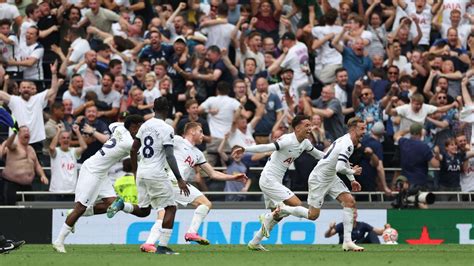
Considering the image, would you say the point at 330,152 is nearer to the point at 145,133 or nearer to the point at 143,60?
the point at 145,133

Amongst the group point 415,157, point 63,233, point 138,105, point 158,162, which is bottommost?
point 415,157

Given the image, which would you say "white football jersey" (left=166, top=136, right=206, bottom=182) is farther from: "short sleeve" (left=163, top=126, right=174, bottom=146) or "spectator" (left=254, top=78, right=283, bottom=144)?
"spectator" (left=254, top=78, right=283, bottom=144)

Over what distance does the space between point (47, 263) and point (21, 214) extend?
27.3 ft

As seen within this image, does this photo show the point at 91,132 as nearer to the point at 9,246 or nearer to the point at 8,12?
the point at 8,12

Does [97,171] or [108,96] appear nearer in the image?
[97,171]

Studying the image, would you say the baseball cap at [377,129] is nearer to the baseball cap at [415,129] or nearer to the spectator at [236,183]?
the baseball cap at [415,129]

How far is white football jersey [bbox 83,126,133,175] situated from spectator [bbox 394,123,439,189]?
26.2 feet

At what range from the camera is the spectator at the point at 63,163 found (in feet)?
85.3

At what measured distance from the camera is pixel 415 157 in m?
27.1

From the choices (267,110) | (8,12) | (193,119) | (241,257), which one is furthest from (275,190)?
(8,12)

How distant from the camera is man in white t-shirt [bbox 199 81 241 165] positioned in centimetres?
2722

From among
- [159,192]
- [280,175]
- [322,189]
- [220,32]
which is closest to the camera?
[159,192]

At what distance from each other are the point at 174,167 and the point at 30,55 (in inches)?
388

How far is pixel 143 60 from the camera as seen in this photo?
28.2m
